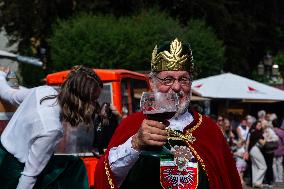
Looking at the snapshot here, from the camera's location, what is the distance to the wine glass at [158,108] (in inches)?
122

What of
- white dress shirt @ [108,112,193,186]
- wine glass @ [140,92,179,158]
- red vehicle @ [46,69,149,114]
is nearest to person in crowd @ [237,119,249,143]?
red vehicle @ [46,69,149,114]

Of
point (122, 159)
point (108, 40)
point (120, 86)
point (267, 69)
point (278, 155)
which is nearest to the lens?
point (122, 159)

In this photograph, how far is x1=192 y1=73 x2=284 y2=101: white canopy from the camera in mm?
19750

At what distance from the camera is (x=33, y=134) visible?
4367mm

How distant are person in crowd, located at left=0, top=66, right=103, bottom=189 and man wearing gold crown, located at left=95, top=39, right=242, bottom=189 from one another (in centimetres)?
59

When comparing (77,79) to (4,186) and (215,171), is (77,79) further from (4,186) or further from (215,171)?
(215,171)

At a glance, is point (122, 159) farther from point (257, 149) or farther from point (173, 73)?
point (257, 149)

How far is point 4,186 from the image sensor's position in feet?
14.4

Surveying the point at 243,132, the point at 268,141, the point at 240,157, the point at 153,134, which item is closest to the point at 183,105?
the point at 153,134

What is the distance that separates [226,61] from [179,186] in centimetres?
2681

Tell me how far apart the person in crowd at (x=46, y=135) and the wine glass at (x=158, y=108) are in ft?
4.23

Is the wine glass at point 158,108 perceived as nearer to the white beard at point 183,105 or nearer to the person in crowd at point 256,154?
the white beard at point 183,105

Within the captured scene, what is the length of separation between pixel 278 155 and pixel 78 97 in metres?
14.1

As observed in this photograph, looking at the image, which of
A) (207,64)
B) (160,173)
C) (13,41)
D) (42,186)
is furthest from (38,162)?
(13,41)
